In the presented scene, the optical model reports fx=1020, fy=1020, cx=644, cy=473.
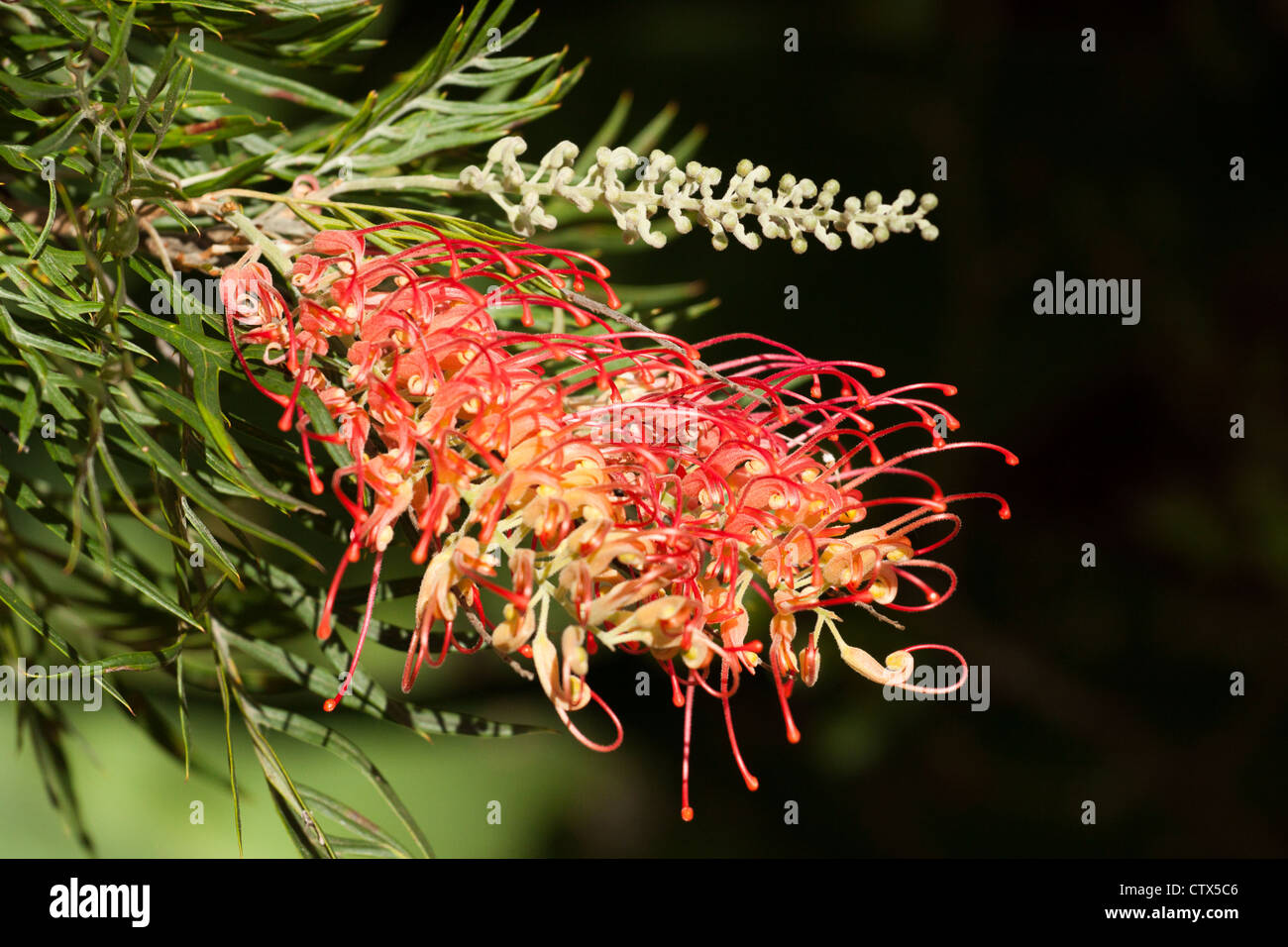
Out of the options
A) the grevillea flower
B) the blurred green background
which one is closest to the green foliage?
the grevillea flower

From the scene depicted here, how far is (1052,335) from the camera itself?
1232mm

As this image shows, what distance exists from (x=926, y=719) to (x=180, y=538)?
3.71 ft


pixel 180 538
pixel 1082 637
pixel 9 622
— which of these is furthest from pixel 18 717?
pixel 1082 637

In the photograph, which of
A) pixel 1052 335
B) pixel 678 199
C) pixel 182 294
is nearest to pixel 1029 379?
pixel 1052 335

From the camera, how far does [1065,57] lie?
1.23 meters

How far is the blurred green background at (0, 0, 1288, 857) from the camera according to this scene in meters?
1.17

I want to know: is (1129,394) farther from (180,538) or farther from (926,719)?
(180,538)

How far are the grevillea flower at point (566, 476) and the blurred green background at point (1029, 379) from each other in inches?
31.6

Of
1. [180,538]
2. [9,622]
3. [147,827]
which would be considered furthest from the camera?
[147,827]

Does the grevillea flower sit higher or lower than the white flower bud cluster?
lower

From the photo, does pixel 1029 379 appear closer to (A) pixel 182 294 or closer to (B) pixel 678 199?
(B) pixel 678 199

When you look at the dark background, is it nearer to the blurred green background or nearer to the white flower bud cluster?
the blurred green background

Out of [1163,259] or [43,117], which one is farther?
[1163,259]
